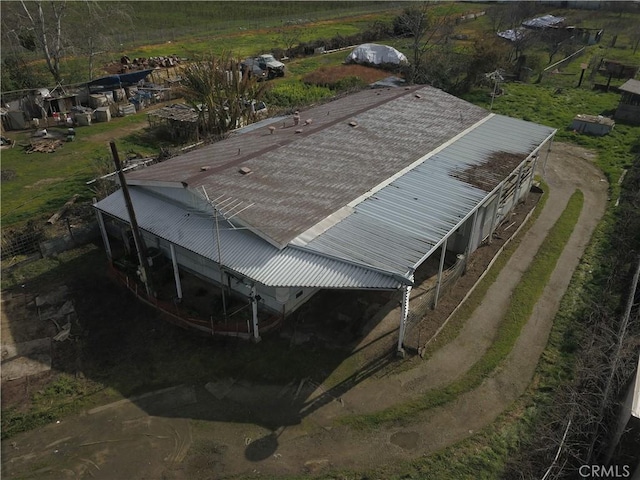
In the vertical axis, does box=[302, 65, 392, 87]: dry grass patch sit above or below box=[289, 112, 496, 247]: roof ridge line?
below

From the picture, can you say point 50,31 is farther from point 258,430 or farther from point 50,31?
point 258,430

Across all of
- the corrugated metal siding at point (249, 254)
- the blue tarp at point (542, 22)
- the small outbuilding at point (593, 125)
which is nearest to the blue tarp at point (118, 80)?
the corrugated metal siding at point (249, 254)

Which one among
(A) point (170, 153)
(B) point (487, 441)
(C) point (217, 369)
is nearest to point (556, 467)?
(B) point (487, 441)

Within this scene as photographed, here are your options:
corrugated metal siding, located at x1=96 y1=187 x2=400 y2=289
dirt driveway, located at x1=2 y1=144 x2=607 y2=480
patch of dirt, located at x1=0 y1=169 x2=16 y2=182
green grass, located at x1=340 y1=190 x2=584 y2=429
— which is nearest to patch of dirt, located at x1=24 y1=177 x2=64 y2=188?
patch of dirt, located at x1=0 y1=169 x2=16 y2=182

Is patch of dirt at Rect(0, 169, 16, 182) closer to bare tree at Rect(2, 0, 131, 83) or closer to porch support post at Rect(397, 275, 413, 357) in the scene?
bare tree at Rect(2, 0, 131, 83)

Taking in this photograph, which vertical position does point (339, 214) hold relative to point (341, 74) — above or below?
above

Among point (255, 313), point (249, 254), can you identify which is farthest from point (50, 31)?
point (255, 313)

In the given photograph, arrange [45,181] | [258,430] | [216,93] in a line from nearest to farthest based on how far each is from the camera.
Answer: [258,430], [45,181], [216,93]
